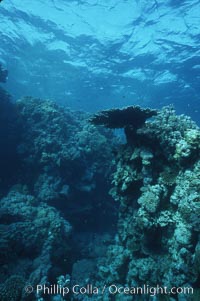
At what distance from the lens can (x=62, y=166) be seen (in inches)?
517

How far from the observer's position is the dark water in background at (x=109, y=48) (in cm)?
1933

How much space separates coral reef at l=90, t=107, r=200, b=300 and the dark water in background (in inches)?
531

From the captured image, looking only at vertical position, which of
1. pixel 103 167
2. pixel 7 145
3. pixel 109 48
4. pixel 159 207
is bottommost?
pixel 159 207

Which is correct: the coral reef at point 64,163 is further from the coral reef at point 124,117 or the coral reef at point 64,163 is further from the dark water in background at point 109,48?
the dark water in background at point 109,48

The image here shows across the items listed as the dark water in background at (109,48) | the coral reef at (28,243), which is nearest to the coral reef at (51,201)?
the coral reef at (28,243)

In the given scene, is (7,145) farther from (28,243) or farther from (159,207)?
(159,207)

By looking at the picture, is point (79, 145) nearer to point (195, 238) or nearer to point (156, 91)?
point (195, 238)

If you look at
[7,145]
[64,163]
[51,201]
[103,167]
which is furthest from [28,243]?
[7,145]

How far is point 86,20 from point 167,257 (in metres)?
20.6

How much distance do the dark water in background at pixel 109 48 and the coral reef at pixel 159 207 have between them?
1349 cm

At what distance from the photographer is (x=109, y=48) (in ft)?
82.9

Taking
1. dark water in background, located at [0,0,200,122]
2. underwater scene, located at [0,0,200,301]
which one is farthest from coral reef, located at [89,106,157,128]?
dark water in background, located at [0,0,200,122]

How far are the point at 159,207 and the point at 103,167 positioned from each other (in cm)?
670

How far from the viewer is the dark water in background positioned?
19328mm
